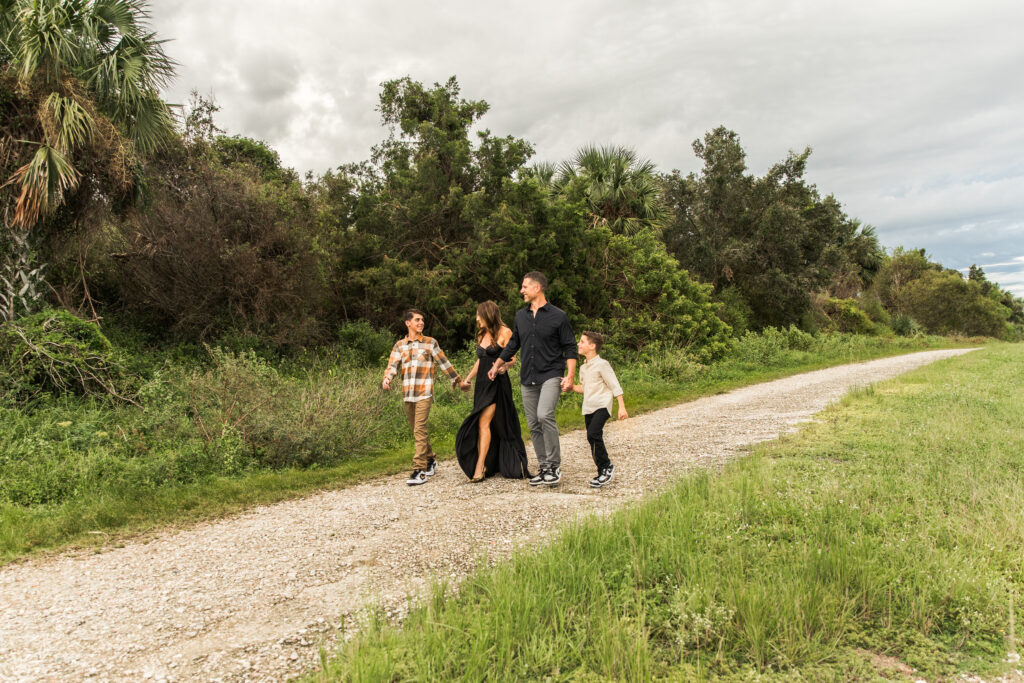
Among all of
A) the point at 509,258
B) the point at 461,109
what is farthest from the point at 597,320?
the point at 461,109

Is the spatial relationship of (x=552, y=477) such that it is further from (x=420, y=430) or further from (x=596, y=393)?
(x=420, y=430)

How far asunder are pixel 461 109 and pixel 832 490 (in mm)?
18435

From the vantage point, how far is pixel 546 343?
240 inches

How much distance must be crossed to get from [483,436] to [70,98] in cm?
1013

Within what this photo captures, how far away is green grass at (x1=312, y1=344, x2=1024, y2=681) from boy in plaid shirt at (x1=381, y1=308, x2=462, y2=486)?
2.94m

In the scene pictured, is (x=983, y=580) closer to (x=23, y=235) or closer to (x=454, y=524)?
(x=454, y=524)

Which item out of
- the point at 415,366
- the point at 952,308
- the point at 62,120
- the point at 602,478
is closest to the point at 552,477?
the point at 602,478

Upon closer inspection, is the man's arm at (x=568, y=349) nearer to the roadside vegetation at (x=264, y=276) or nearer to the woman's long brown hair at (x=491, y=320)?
the woman's long brown hair at (x=491, y=320)

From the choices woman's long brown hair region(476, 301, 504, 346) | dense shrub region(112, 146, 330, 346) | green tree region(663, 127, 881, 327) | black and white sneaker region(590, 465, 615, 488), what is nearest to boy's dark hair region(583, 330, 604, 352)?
woman's long brown hair region(476, 301, 504, 346)

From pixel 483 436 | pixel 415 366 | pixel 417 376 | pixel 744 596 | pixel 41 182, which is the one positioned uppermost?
pixel 41 182

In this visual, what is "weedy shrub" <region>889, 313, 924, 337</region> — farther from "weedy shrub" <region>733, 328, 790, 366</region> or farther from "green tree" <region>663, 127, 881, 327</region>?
"weedy shrub" <region>733, 328, 790, 366</region>

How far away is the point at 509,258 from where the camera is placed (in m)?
17.7

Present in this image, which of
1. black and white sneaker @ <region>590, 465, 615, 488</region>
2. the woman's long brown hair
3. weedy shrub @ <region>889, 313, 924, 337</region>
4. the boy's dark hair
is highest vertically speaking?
weedy shrub @ <region>889, 313, 924, 337</region>

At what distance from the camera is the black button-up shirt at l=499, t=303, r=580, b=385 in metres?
6.08
